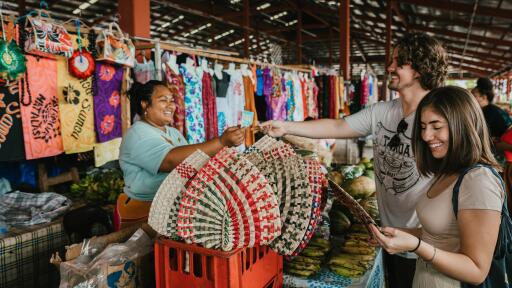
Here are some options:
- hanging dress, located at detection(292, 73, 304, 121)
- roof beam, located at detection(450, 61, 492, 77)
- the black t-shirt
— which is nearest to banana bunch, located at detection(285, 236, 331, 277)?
the black t-shirt

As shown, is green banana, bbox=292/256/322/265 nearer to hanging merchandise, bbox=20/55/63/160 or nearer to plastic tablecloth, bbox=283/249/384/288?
plastic tablecloth, bbox=283/249/384/288

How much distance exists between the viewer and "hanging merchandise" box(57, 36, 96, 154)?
280 cm

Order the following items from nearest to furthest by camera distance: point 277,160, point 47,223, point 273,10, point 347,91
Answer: point 277,160 → point 47,223 → point 347,91 → point 273,10

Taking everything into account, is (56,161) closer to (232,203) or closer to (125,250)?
(125,250)

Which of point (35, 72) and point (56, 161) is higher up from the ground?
point (35, 72)

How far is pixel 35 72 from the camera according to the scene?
2602 millimetres

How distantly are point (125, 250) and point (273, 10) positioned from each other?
41.3 ft

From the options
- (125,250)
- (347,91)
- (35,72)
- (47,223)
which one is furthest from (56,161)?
(347,91)

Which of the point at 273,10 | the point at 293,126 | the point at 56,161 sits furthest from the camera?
the point at 273,10

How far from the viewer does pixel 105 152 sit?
3232 millimetres

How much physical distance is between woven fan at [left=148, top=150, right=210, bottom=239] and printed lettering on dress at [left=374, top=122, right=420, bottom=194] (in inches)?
42.5

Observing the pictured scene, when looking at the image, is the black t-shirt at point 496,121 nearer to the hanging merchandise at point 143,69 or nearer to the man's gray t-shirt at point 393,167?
the man's gray t-shirt at point 393,167

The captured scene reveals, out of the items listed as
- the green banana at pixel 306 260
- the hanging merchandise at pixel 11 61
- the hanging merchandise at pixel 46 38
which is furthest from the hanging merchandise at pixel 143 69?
the green banana at pixel 306 260

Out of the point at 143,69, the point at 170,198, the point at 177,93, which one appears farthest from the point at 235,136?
the point at 143,69
